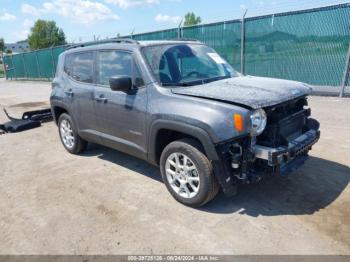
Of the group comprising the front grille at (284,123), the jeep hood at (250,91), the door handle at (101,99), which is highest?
the jeep hood at (250,91)

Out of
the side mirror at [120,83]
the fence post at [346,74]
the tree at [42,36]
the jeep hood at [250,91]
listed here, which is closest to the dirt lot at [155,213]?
the jeep hood at [250,91]

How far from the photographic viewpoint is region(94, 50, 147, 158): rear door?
165 inches

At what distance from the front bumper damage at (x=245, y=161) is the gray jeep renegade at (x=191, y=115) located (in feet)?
0.03

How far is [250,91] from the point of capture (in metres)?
3.67

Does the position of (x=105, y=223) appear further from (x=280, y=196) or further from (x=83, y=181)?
(x=280, y=196)

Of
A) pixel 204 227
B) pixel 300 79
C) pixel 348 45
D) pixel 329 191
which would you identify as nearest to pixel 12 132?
pixel 204 227

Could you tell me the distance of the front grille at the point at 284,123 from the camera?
139 inches

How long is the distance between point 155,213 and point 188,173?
61cm

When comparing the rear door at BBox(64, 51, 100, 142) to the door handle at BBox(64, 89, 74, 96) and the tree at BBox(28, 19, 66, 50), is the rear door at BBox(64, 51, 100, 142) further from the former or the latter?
the tree at BBox(28, 19, 66, 50)

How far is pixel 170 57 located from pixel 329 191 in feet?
8.86

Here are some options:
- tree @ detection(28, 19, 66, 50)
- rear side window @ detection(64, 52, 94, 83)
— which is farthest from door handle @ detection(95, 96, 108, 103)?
tree @ detection(28, 19, 66, 50)

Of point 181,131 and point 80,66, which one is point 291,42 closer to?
point 80,66

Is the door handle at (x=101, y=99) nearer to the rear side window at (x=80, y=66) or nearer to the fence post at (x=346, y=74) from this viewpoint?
the rear side window at (x=80, y=66)

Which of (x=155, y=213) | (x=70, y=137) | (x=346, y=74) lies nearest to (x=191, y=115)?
(x=155, y=213)
